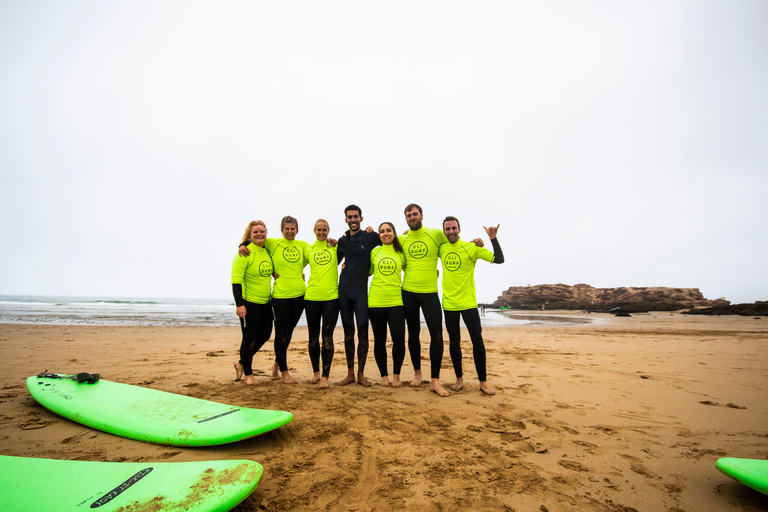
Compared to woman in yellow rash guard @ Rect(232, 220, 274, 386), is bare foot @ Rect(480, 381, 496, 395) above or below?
below

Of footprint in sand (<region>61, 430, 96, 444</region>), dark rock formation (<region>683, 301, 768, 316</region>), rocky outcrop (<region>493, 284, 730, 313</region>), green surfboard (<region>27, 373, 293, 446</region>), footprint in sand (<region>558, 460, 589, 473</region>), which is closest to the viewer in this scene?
footprint in sand (<region>558, 460, 589, 473</region>)

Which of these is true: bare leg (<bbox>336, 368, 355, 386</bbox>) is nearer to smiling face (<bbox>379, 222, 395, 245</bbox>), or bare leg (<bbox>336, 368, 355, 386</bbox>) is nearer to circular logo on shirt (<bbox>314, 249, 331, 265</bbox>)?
circular logo on shirt (<bbox>314, 249, 331, 265</bbox>)

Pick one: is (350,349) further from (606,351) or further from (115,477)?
(606,351)

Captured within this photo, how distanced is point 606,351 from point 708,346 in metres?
2.17

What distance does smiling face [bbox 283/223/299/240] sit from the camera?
427 centimetres

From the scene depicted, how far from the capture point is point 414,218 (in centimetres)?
407

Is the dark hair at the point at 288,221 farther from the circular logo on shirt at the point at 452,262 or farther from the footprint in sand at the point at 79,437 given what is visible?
the footprint in sand at the point at 79,437

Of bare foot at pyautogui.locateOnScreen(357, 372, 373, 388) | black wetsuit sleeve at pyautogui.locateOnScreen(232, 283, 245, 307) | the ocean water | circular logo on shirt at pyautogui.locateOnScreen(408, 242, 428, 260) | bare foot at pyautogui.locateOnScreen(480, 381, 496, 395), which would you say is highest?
circular logo on shirt at pyautogui.locateOnScreen(408, 242, 428, 260)

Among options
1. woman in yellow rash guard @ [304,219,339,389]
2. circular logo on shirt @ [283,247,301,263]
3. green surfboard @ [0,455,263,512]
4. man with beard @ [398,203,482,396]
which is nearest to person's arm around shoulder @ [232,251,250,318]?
circular logo on shirt @ [283,247,301,263]

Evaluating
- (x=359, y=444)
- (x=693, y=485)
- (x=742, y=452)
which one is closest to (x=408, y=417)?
(x=359, y=444)

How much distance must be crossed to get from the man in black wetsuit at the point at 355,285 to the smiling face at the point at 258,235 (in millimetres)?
986

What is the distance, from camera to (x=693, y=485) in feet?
5.96

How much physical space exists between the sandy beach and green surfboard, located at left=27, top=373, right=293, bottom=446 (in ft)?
0.28

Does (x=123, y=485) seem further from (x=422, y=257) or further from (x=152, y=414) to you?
(x=422, y=257)
